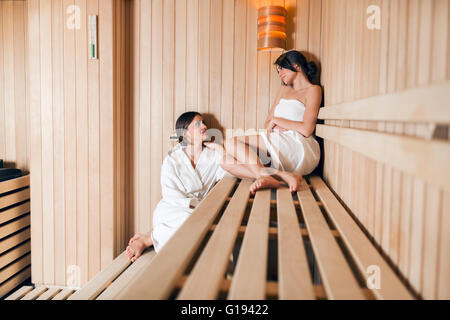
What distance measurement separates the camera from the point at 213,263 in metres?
0.94

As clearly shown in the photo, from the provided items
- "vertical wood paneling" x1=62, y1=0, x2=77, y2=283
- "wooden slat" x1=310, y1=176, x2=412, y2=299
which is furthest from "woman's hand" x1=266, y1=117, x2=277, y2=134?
"vertical wood paneling" x1=62, y1=0, x2=77, y2=283

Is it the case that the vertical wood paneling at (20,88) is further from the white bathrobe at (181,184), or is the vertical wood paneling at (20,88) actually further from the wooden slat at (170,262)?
the wooden slat at (170,262)

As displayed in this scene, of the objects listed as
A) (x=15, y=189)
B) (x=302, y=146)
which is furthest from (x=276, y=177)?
(x=15, y=189)

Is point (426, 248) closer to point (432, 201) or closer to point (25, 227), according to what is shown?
point (432, 201)

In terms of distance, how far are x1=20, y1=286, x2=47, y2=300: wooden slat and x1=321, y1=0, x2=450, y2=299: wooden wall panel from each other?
2.24 metres

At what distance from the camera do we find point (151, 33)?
266 centimetres

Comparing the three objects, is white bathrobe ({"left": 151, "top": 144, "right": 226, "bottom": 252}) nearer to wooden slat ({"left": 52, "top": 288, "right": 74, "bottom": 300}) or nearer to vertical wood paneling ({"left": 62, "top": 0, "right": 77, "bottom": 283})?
vertical wood paneling ({"left": 62, "top": 0, "right": 77, "bottom": 283})

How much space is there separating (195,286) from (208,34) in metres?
2.17

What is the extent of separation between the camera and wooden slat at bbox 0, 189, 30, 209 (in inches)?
102

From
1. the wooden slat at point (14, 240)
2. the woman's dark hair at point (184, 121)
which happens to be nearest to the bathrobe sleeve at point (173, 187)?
the woman's dark hair at point (184, 121)

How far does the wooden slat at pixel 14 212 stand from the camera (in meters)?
2.62

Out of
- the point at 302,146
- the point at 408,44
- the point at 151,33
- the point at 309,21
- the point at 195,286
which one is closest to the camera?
the point at 195,286

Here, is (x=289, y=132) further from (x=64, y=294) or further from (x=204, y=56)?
(x=64, y=294)

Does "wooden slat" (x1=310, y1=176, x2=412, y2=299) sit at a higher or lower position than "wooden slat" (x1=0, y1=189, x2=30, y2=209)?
higher
